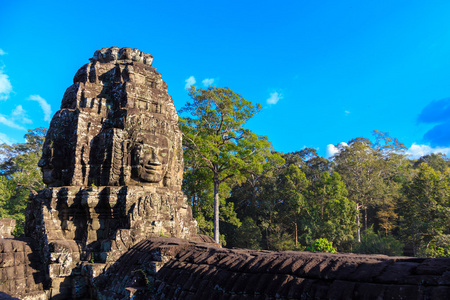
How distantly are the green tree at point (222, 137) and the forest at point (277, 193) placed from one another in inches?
2.5

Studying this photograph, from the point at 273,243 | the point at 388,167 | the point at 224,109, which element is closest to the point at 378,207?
the point at 388,167

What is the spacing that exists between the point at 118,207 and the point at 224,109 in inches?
508

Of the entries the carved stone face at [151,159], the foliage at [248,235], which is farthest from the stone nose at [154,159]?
the foliage at [248,235]

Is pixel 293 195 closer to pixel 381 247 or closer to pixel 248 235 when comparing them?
pixel 248 235

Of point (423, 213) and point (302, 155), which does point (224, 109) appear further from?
point (302, 155)

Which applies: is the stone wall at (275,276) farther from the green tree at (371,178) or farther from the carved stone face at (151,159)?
the green tree at (371,178)

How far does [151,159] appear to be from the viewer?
6953mm

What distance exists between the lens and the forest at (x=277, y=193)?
51.3 ft

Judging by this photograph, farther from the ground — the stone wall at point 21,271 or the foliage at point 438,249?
the stone wall at point 21,271

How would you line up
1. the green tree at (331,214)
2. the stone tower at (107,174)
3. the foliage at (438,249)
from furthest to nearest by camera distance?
the green tree at (331,214), the foliage at (438,249), the stone tower at (107,174)

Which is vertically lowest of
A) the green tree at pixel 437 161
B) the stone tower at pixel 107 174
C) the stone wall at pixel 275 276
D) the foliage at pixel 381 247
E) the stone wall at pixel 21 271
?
the foliage at pixel 381 247

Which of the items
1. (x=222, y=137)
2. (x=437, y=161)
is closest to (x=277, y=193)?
(x=222, y=137)

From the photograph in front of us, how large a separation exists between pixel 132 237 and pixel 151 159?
191 centimetres

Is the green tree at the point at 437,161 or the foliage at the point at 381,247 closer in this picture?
the foliage at the point at 381,247
